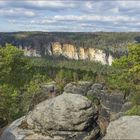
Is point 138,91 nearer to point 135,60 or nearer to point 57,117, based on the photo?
point 135,60

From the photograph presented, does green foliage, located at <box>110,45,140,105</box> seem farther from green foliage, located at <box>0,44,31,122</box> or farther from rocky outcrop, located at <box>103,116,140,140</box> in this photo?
rocky outcrop, located at <box>103,116,140,140</box>

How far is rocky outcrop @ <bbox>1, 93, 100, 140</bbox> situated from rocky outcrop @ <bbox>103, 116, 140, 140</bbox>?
346 cm

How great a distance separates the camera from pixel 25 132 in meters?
24.1

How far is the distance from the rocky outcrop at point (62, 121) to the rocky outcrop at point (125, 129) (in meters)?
3.46

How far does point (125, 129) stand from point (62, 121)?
15.9 feet

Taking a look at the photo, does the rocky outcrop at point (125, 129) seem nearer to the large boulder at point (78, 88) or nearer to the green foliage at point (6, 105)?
the green foliage at point (6, 105)

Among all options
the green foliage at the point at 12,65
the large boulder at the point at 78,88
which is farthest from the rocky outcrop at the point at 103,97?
the green foliage at the point at 12,65

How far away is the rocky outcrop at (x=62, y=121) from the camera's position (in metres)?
23.4

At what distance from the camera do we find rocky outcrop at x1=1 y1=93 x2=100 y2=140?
76.8 feet

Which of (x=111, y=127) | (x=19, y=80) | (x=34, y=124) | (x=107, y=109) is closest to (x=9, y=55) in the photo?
(x=19, y=80)

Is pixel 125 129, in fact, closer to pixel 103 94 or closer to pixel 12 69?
pixel 12 69

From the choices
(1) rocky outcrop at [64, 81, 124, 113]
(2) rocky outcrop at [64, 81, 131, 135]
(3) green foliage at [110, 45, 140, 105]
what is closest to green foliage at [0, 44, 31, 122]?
(3) green foliage at [110, 45, 140, 105]

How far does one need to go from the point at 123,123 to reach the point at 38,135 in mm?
6118

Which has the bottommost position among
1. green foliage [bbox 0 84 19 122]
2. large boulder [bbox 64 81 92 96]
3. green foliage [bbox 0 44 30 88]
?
large boulder [bbox 64 81 92 96]
